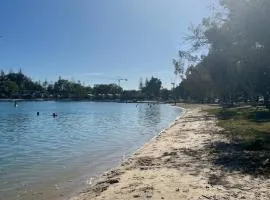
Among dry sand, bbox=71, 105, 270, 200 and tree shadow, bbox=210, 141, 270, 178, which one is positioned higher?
tree shadow, bbox=210, 141, 270, 178

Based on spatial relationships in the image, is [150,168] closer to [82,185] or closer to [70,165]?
[82,185]

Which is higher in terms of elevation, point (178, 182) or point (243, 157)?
point (243, 157)

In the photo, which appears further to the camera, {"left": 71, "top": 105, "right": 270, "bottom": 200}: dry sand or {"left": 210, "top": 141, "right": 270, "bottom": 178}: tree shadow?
{"left": 210, "top": 141, "right": 270, "bottom": 178}: tree shadow

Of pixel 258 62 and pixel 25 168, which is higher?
pixel 258 62

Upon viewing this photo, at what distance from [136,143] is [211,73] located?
133 feet

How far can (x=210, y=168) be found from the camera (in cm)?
1844

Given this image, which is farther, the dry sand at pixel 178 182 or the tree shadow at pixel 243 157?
the tree shadow at pixel 243 157

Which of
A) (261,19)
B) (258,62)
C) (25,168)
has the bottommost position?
(25,168)

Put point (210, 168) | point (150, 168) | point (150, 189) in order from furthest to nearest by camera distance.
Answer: point (150, 168)
point (210, 168)
point (150, 189)

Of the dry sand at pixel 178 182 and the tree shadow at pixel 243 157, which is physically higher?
the tree shadow at pixel 243 157

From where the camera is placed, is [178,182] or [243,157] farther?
[243,157]

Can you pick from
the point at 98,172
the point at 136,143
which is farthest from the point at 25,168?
the point at 136,143

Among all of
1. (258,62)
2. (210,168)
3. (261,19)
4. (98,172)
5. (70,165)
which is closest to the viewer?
(210,168)

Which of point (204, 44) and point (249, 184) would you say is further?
point (204, 44)
